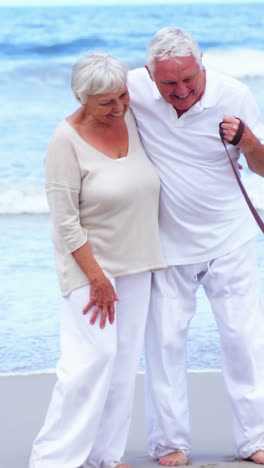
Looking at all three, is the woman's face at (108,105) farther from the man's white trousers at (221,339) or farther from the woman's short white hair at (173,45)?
the man's white trousers at (221,339)

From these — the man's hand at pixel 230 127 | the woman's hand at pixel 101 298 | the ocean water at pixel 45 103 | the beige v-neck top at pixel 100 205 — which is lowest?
the ocean water at pixel 45 103

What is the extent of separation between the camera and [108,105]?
3.01 meters

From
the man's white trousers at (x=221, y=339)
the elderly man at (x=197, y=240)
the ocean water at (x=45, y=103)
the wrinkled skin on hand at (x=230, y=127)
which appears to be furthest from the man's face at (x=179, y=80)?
the man's white trousers at (x=221, y=339)

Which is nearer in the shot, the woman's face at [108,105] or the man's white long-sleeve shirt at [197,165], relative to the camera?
the woman's face at [108,105]

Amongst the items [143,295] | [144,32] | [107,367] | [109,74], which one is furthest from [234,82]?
[144,32]

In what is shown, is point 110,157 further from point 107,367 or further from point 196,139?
point 107,367

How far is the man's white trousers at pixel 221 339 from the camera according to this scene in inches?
131

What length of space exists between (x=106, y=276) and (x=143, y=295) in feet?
0.55

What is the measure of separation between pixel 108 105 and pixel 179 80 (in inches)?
8.4

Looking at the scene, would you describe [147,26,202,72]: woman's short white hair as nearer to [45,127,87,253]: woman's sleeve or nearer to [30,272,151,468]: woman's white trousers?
[45,127,87,253]: woman's sleeve

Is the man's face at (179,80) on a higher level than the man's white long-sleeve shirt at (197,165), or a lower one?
higher

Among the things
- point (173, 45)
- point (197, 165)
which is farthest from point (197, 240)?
point (173, 45)

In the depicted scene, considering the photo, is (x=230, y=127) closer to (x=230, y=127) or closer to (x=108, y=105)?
(x=230, y=127)

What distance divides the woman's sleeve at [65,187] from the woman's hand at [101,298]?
0.12 m
